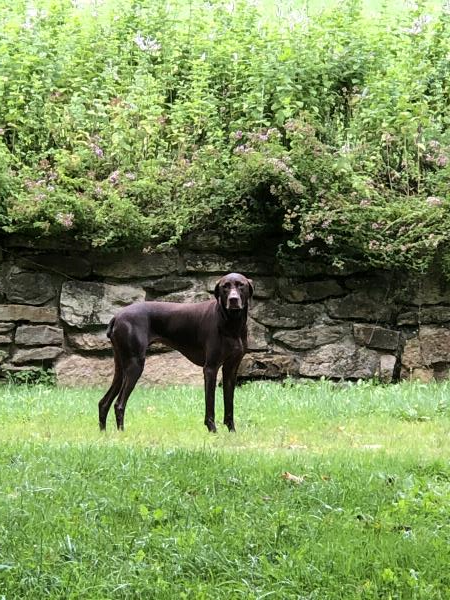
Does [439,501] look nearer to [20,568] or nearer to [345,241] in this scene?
[20,568]

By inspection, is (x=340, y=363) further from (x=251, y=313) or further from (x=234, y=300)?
(x=234, y=300)

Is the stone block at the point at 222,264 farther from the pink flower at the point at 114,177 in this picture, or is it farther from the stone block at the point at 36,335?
the stone block at the point at 36,335

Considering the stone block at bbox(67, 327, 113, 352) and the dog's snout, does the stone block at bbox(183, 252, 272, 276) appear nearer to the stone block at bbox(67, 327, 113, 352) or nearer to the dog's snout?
the stone block at bbox(67, 327, 113, 352)

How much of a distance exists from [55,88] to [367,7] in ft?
16.7

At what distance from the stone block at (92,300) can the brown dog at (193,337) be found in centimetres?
295

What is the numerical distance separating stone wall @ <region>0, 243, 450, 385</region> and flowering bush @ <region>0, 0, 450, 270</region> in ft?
1.25

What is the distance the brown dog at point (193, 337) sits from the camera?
6.90m

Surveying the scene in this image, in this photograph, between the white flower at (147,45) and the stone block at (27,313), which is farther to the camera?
the white flower at (147,45)

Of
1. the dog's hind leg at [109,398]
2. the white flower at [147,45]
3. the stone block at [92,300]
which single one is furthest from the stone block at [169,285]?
the white flower at [147,45]

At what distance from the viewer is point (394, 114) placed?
1101 centimetres

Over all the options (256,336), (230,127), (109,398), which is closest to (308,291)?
(256,336)

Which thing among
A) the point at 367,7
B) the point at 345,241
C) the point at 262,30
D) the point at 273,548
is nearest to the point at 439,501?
the point at 273,548

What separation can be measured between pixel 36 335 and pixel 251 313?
2607 millimetres

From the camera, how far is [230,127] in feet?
36.4
